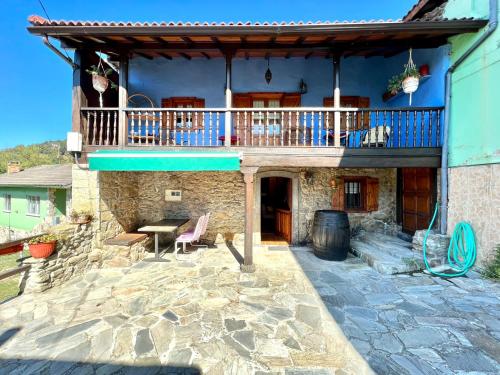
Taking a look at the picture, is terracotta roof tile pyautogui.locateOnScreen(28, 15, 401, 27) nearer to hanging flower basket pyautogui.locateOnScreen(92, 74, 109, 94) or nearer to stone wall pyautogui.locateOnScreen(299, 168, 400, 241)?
hanging flower basket pyautogui.locateOnScreen(92, 74, 109, 94)

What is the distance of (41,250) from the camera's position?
4.71 meters

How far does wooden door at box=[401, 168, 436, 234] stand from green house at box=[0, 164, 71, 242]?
656 inches

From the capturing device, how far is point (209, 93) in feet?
27.8

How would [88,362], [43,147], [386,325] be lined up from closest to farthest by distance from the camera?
[88,362], [386,325], [43,147]

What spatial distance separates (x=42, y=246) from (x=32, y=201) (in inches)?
606

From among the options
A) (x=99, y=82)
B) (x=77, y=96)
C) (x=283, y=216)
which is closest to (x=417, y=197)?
(x=283, y=216)

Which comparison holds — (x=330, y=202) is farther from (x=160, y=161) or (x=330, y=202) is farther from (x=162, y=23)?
(x=162, y=23)

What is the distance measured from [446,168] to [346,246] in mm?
3392

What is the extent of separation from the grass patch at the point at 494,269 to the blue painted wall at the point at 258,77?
17.2 ft

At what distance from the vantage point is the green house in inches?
546

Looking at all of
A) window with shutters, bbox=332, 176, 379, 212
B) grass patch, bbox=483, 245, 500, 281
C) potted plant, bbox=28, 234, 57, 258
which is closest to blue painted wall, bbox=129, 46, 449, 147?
window with shutters, bbox=332, 176, 379, 212

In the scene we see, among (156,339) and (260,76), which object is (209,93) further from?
(156,339)

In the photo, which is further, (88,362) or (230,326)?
(230,326)

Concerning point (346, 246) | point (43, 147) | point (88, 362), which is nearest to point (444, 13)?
point (346, 246)
